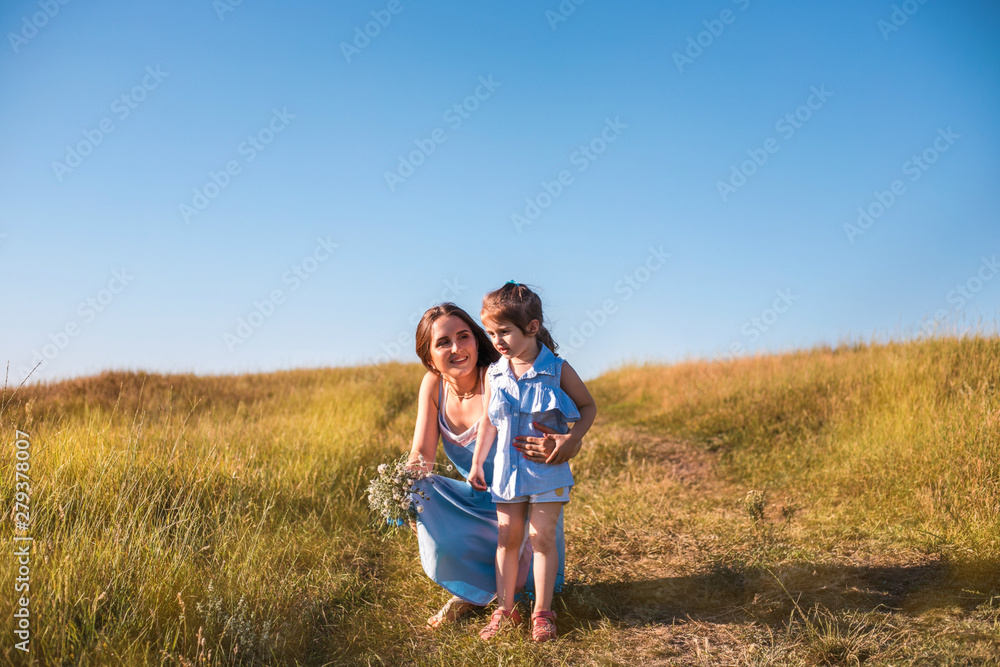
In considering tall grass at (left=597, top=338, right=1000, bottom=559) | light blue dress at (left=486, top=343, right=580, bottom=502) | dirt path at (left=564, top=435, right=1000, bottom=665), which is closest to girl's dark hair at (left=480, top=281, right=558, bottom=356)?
light blue dress at (left=486, top=343, right=580, bottom=502)

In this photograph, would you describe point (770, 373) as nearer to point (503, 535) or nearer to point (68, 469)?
point (503, 535)

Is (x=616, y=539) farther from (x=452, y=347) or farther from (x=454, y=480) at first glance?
(x=452, y=347)

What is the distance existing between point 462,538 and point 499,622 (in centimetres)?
58

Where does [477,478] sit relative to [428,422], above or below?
below

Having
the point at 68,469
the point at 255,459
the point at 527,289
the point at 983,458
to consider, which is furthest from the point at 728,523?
the point at 68,469

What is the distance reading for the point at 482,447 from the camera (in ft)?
13.4

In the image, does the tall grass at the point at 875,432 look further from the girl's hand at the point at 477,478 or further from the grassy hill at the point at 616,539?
the girl's hand at the point at 477,478

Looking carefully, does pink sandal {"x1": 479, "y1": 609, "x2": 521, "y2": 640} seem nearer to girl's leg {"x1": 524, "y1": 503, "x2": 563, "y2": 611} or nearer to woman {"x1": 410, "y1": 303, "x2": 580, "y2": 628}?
girl's leg {"x1": 524, "y1": 503, "x2": 563, "y2": 611}

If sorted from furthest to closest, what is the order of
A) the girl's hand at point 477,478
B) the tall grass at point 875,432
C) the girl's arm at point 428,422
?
the tall grass at point 875,432, the girl's arm at point 428,422, the girl's hand at point 477,478

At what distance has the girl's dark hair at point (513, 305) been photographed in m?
3.69

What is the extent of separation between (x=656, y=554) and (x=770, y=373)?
675 centimetres

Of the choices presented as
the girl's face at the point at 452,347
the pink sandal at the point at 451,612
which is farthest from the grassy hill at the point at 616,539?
the girl's face at the point at 452,347

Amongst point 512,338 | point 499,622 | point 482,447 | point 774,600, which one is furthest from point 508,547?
point 774,600

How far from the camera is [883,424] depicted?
7.37 m
